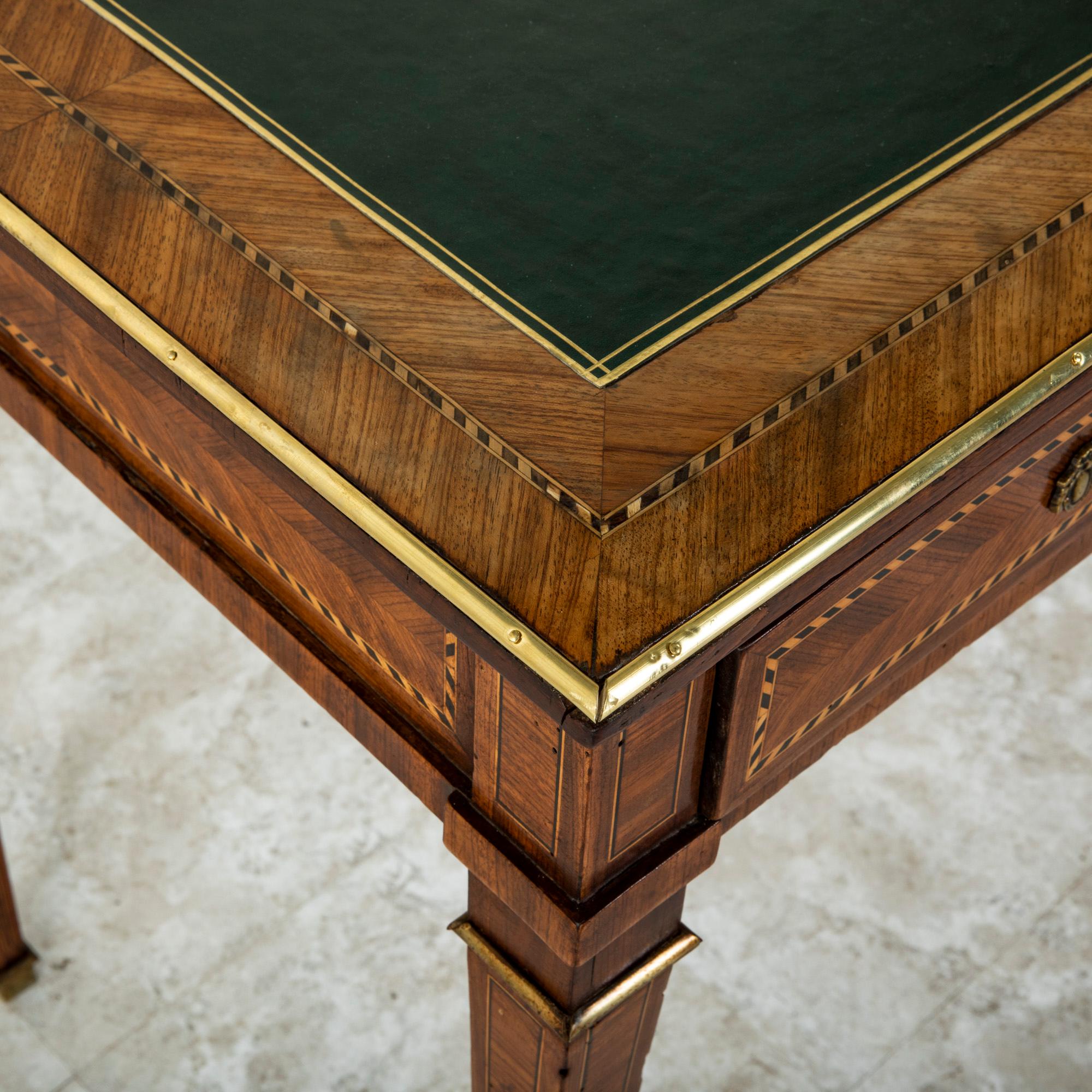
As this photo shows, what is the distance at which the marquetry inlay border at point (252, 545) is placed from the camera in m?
0.90

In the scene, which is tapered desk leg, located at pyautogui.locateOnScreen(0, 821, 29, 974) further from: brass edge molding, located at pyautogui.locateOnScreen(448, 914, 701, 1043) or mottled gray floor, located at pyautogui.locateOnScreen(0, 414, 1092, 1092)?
brass edge molding, located at pyautogui.locateOnScreen(448, 914, 701, 1043)

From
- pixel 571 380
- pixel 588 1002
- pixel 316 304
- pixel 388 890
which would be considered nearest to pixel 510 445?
pixel 571 380

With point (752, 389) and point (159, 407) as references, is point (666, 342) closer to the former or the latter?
point (752, 389)

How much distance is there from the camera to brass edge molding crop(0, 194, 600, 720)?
714mm

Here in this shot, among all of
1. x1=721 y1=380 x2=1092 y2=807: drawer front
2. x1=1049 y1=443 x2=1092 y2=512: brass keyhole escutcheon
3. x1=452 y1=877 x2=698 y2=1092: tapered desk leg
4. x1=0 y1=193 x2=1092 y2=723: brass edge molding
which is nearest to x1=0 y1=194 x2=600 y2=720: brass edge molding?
x1=0 y1=193 x2=1092 y2=723: brass edge molding

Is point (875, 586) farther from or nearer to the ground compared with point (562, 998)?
farther from the ground

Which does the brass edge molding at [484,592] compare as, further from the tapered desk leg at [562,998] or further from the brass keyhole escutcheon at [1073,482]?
the tapered desk leg at [562,998]

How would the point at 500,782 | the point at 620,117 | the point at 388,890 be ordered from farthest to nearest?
the point at 388,890, the point at 620,117, the point at 500,782

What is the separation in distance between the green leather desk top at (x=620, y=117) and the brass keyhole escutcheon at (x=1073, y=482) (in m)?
0.22

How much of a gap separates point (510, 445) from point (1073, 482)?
1.49ft

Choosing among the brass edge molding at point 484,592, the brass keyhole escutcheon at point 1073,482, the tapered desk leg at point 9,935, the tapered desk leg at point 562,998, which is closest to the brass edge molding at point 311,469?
the brass edge molding at point 484,592

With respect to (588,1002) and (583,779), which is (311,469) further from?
(588,1002)

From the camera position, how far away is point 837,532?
0.78 m

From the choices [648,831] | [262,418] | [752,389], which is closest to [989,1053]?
[648,831]
